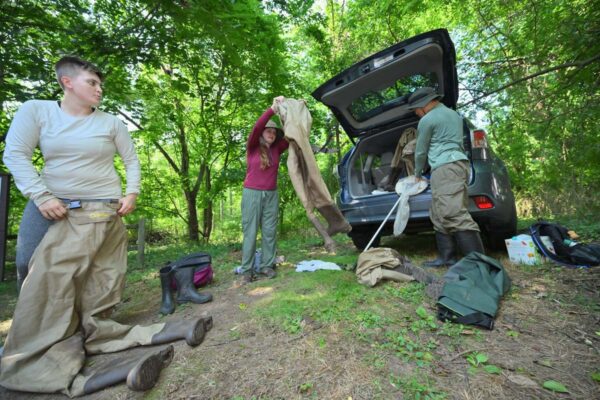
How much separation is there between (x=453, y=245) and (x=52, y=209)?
10.8 feet

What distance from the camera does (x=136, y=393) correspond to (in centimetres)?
140

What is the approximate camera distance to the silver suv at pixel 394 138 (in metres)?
2.76

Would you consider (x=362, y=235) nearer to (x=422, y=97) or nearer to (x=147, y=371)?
(x=422, y=97)

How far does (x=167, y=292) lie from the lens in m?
2.53

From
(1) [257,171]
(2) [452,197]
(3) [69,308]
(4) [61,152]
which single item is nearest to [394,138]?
(2) [452,197]

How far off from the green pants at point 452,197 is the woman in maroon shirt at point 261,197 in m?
1.62

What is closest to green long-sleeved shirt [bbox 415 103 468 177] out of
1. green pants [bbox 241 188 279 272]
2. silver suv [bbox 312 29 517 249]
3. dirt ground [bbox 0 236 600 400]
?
silver suv [bbox 312 29 517 249]

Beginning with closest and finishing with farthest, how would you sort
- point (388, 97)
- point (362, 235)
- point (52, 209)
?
1. point (52, 209)
2. point (388, 97)
3. point (362, 235)

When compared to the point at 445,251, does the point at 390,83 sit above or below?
above

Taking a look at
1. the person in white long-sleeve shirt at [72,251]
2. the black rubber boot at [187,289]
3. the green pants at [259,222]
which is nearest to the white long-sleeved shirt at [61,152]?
the person in white long-sleeve shirt at [72,251]

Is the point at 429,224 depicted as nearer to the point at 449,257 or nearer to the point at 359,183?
the point at 449,257

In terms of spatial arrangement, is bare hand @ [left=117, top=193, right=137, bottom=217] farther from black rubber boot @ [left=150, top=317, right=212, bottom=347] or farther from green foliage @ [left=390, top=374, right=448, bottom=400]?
green foliage @ [left=390, top=374, right=448, bottom=400]

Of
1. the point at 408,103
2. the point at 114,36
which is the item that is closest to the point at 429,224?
the point at 408,103

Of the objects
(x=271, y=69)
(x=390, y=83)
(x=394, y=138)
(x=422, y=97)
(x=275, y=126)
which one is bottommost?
(x=275, y=126)
